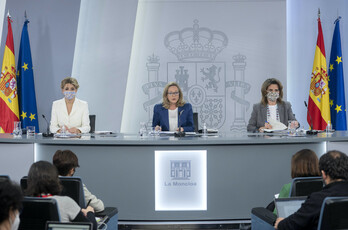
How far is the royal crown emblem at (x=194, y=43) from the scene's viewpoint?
24.0 feet

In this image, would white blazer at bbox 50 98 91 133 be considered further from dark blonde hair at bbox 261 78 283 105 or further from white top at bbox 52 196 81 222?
white top at bbox 52 196 81 222

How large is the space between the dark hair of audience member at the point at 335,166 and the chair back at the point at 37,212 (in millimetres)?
1355

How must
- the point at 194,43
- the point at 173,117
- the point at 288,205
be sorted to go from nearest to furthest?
the point at 288,205 < the point at 173,117 < the point at 194,43

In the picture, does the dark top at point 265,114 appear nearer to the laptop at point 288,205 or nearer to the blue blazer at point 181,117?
the blue blazer at point 181,117

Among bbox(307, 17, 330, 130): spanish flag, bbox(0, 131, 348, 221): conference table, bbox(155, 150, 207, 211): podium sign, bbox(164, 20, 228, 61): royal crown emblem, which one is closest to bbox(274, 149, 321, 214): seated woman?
bbox(0, 131, 348, 221): conference table

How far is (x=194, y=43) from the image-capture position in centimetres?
733

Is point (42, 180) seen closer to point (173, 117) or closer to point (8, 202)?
point (8, 202)

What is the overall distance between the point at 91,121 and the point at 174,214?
1.79 m

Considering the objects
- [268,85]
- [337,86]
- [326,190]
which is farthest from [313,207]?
[337,86]

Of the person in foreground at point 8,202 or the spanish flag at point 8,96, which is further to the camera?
the spanish flag at point 8,96

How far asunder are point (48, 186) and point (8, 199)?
88 cm

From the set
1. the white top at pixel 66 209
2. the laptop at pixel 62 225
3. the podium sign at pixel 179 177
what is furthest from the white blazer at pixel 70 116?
the laptop at pixel 62 225

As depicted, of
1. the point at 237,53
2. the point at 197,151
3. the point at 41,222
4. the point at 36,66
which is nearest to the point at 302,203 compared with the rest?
the point at 41,222

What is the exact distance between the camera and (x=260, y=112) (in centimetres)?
542
